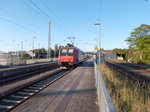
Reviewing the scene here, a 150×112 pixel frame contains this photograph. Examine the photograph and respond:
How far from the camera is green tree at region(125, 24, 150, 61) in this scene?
104ft

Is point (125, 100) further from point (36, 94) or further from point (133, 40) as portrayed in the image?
point (133, 40)

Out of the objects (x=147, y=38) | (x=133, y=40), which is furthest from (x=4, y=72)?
(x=133, y=40)

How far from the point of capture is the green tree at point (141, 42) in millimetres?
31734

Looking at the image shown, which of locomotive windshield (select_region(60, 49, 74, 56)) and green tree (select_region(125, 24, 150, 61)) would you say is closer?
locomotive windshield (select_region(60, 49, 74, 56))

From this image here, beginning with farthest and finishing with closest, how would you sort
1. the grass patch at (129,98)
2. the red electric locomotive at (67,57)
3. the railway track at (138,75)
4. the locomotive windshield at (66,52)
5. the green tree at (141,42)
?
1. the green tree at (141,42)
2. the locomotive windshield at (66,52)
3. the red electric locomotive at (67,57)
4. the railway track at (138,75)
5. the grass patch at (129,98)

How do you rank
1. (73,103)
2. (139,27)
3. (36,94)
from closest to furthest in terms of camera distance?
(73,103)
(36,94)
(139,27)

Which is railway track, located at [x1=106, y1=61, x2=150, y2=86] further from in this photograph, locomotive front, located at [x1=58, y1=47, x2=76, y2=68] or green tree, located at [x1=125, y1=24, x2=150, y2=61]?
green tree, located at [x1=125, y1=24, x2=150, y2=61]

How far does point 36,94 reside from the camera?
5.95 m

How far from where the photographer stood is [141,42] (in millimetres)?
33500

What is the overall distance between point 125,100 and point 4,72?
424 inches

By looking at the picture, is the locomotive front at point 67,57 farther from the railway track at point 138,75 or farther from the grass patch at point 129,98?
the grass patch at point 129,98

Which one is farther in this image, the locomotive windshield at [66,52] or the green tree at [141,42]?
the green tree at [141,42]

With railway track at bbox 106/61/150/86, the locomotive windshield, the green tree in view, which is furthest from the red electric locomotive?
the green tree

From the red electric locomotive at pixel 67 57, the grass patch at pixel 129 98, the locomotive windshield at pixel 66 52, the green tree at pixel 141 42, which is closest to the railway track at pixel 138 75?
the grass patch at pixel 129 98
